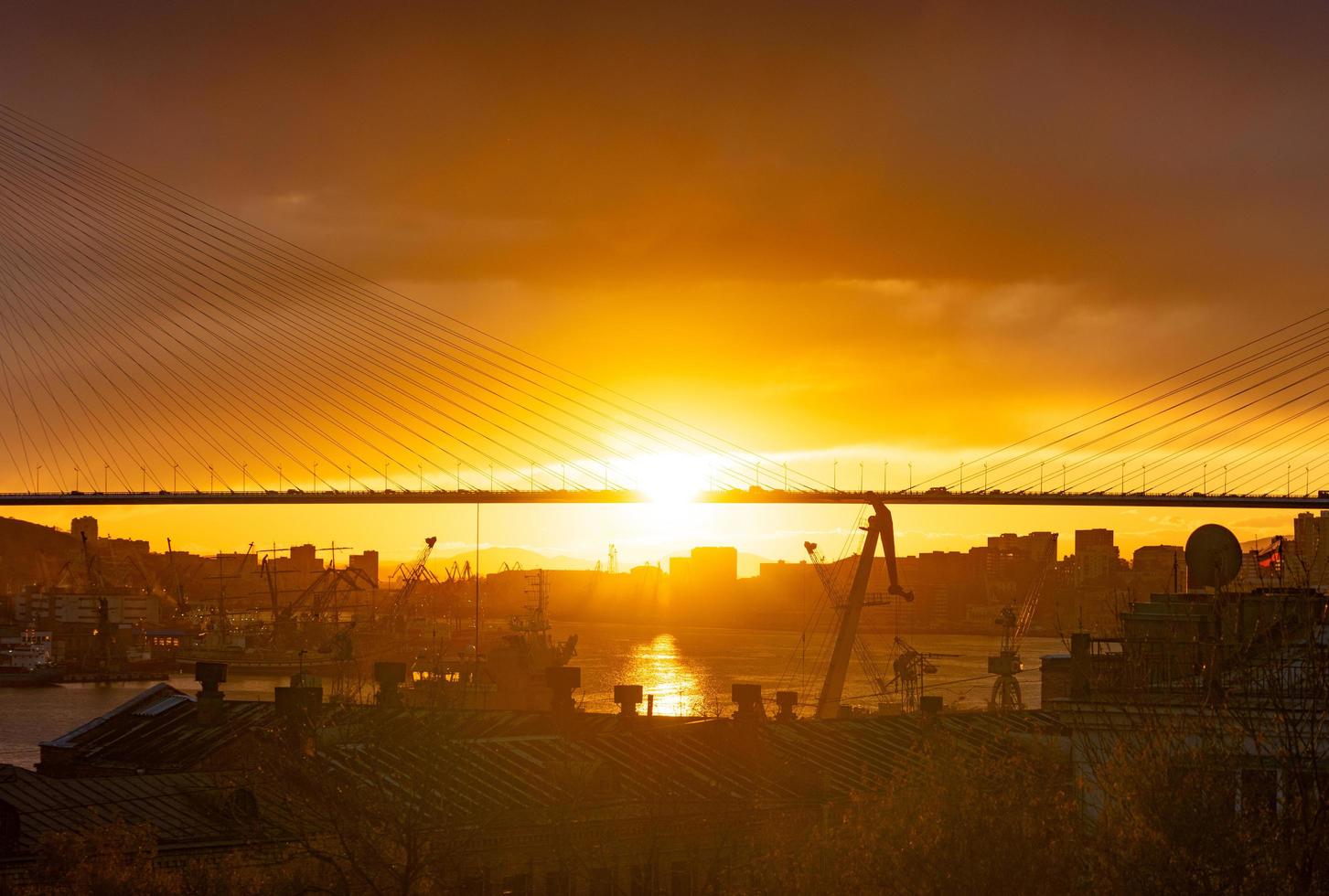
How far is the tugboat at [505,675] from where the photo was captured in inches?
1993

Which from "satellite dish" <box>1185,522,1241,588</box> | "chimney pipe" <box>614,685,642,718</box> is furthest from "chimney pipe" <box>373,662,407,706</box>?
"satellite dish" <box>1185,522,1241,588</box>

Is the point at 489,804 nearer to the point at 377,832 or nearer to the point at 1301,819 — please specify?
the point at 377,832

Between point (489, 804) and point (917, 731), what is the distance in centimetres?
856

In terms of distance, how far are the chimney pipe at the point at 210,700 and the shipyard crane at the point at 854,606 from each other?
2225 centimetres

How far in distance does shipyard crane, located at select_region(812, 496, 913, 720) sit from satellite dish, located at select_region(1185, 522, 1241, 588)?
23.8m

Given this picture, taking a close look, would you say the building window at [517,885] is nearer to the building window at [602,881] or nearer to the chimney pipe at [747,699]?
the building window at [602,881]

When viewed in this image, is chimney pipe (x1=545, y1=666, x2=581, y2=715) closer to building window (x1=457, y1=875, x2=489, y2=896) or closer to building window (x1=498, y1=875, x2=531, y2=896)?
building window (x1=498, y1=875, x2=531, y2=896)

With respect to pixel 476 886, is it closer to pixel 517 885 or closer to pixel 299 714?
pixel 517 885

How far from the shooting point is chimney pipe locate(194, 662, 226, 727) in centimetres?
2345

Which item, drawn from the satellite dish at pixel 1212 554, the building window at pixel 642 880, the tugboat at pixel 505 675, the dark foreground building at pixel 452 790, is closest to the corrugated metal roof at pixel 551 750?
the dark foreground building at pixel 452 790

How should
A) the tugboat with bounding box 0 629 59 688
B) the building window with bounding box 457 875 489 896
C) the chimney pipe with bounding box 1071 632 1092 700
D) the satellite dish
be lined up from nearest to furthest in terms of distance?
the chimney pipe with bounding box 1071 632 1092 700 < the building window with bounding box 457 875 489 896 < the satellite dish < the tugboat with bounding box 0 629 59 688

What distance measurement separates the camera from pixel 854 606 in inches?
1850

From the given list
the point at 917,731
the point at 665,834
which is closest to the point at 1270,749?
the point at 665,834

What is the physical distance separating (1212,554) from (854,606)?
27694 mm
